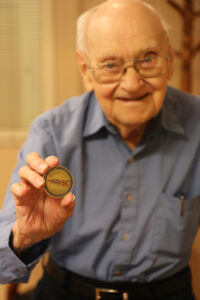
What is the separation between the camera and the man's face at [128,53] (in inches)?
39.4

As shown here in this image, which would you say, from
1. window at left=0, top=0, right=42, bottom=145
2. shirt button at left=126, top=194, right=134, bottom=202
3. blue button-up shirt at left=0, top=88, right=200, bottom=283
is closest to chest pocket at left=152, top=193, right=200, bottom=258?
blue button-up shirt at left=0, top=88, right=200, bottom=283

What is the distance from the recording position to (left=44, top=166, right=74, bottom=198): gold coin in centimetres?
80

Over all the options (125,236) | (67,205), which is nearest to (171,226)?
(125,236)

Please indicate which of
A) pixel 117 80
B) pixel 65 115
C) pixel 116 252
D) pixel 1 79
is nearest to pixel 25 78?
pixel 1 79

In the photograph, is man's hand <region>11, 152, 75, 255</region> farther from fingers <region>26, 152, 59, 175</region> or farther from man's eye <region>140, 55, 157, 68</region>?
man's eye <region>140, 55, 157, 68</region>

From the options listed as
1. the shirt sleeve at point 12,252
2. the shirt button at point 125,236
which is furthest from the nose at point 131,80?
the shirt button at point 125,236

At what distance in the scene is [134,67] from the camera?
102cm

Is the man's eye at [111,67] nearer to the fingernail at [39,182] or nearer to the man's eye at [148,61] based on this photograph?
the man's eye at [148,61]

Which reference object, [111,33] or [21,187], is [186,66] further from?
[21,187]

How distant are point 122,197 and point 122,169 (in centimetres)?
10

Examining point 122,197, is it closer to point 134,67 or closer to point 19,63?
point 134,67

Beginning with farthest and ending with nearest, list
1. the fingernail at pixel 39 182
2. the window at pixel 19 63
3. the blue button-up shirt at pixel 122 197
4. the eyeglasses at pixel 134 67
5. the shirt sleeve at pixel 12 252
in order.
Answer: the window at pixel 19 63, the blue button-up shirt at pixel 122 197, the eyeglasses at pixel 134 67, the shirt sleeve at pixel 12 252, the fingernail at pixel 39 182

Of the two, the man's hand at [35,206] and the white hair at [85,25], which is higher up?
the white hair at [85,25]

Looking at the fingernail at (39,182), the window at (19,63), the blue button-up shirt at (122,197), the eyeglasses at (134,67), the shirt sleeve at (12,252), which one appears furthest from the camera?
the window at (19,63)
